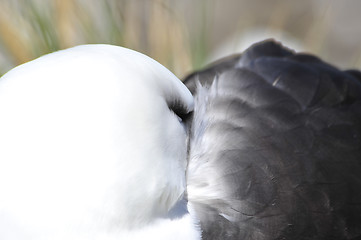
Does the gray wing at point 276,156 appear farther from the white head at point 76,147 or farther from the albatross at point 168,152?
the white head at point 76,147

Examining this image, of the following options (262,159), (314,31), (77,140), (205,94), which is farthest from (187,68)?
(77,140)

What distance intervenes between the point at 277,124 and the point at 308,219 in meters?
0.31

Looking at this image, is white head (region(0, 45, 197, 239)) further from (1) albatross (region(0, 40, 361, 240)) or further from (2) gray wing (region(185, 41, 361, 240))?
(2) gray wing (region(185, 41, 361, 240))

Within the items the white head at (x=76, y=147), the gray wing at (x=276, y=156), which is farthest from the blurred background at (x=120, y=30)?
the white head at (x=76, y=147)

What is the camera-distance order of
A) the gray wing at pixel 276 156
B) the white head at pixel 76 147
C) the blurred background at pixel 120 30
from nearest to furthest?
the white head at pixel 76 147, the gray wing at pixel 276 156, the blurred background at pixel 120 30

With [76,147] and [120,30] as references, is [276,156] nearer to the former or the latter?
[76,147]

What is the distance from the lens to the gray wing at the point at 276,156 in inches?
71.3

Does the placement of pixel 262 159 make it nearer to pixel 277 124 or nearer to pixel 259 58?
pixel 277 124

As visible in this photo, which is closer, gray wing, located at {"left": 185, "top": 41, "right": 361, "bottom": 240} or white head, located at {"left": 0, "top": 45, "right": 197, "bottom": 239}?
white head, located at {"left": 0, "top": 45, "right": 197, "bottom": 239}

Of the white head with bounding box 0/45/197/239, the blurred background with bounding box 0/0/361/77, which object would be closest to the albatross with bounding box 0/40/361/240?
the white head with bounding box 0/45/197/239

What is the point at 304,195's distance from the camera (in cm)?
192

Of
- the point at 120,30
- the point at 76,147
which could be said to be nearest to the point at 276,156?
the point at 76,147

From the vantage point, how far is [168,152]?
5.09 feet

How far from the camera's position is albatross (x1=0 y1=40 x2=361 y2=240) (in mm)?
1389
